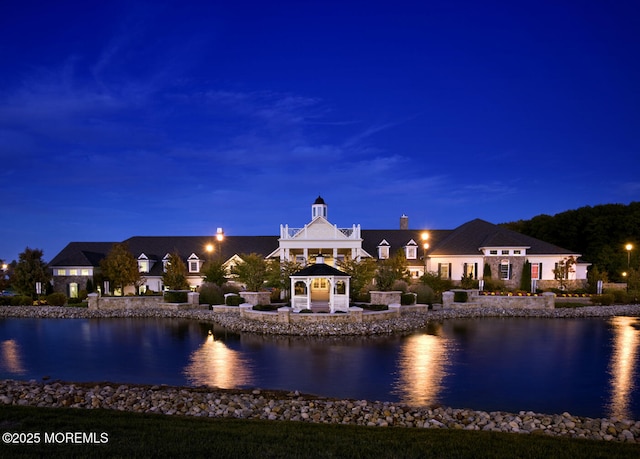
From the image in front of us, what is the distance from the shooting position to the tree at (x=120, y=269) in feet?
116

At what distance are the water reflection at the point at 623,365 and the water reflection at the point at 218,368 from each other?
33.6ft

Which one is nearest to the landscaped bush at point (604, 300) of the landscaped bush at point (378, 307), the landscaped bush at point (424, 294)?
the landscaped bush at point (424, 294)

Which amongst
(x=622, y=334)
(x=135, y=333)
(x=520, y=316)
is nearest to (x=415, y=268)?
(x=520, y=316)

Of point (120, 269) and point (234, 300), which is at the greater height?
point (120, 269)

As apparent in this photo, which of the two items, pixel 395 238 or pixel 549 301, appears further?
pixel 395 238

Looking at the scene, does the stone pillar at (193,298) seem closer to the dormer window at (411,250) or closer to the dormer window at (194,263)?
the dormer window at (194,263)

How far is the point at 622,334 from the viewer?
69.3ft

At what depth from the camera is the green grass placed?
6.55 meters

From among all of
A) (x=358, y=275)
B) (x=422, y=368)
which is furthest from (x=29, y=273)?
(x=422, y=368)

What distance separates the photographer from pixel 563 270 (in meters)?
36.6

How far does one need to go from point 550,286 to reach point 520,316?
39.5ft

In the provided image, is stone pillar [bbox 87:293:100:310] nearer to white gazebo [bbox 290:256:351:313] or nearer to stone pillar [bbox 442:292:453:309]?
white gazebo [bbox 290:256:351:313]

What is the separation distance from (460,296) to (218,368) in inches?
791

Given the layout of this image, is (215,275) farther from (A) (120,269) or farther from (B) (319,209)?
(B) (319,209)
